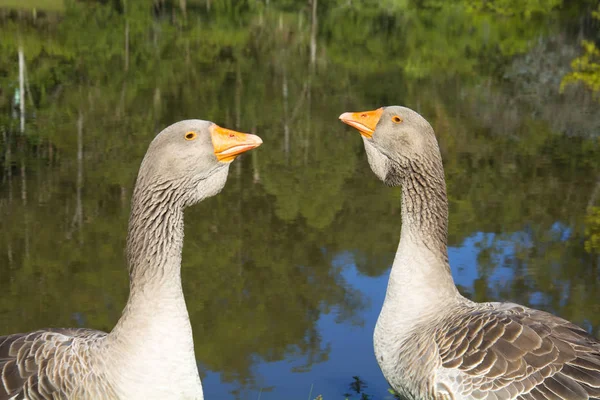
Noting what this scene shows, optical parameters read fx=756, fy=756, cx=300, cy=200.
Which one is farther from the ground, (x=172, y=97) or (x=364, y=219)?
(x=172, y=97)

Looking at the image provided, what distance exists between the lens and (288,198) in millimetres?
13117

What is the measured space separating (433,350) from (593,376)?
39.4 inches

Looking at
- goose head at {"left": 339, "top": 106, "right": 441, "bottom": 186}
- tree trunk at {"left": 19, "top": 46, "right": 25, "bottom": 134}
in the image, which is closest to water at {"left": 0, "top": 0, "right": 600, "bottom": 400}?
tree trunk at {"left": 19, "top": 46, "right": 25, "bottom": 134}

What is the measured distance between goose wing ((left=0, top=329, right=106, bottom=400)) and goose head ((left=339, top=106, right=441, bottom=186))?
2686mm

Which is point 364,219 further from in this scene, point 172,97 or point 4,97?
point 4,97

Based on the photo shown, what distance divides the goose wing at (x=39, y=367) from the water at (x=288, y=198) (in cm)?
347

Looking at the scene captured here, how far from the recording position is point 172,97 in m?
20.5

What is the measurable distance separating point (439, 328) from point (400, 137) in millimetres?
1520

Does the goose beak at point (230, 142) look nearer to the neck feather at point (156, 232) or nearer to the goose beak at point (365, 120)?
the neck feather at point (156, 232)

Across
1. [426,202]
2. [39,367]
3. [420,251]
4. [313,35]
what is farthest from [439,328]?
[313,35]

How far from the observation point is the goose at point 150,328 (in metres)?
4.28

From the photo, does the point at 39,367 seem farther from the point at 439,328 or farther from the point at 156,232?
the point at 439,328

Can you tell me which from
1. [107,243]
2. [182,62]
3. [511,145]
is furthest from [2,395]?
[182,62]

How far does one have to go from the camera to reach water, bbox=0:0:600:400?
9.16 m
